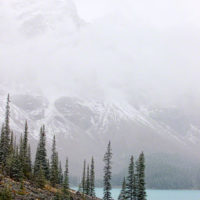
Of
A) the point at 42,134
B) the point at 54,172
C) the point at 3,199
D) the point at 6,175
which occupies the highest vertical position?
the point at 42,134

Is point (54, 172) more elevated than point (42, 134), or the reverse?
point (42, 134)

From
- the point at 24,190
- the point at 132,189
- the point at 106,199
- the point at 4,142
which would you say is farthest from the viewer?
the point at 106,199

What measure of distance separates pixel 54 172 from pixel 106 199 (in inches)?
747

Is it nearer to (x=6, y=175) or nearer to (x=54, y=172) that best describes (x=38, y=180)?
(x=6, y=175)

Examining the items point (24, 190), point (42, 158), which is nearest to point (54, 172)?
point (42, 158)

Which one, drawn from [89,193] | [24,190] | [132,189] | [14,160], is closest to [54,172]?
[89,193]

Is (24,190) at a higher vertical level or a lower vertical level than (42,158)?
lower

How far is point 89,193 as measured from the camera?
4840 inches

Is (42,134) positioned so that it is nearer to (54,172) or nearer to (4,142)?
(54,172)

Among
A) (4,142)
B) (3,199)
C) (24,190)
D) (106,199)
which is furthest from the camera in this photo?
(106,199)

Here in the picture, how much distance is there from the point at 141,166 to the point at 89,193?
42130 mm

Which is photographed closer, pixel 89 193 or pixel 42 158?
pixel 42 158

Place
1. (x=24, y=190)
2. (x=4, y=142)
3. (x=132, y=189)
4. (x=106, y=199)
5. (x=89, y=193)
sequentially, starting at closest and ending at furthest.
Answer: (x=24, y=190)
(x=4, y=142)
(x=132, y=189)
(x=106, y=199)
(x=89, y=193)

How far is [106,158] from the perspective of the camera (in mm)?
92312
